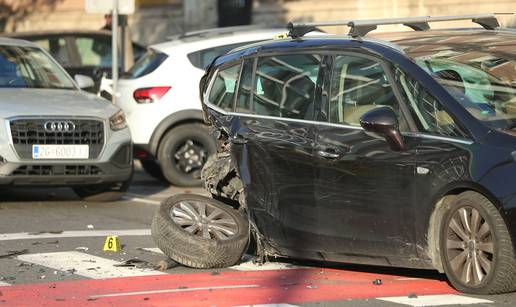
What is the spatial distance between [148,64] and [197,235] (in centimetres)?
643

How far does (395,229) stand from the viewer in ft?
24.0

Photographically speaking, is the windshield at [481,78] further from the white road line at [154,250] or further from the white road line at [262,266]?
the white road line at [154,250]

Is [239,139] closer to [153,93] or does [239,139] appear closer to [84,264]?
[84,264]

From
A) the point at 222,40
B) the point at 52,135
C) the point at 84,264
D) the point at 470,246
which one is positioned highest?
the point at 222,40

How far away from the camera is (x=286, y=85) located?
825 cm

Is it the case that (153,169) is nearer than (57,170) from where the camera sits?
No

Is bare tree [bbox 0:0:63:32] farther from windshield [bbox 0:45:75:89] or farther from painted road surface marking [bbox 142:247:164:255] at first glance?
painted road surface marking [bbox 142:247:164:255]

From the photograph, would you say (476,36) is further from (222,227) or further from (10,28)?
(10,28)

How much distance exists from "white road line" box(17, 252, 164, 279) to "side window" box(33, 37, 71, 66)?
1008 centimetres

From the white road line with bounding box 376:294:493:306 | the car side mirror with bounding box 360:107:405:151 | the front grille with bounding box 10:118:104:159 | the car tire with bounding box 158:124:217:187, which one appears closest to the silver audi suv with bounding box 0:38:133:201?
the front grille with bounding box 10:118:104:159

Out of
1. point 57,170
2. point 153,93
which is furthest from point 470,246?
point 153,93

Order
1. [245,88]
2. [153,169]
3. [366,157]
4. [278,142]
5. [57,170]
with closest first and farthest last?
[366,157] < [278,142] < [245,88] < [57,170] < [153,169]

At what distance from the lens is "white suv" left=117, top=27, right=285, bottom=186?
1411cm

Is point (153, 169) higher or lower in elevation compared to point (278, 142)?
lower
